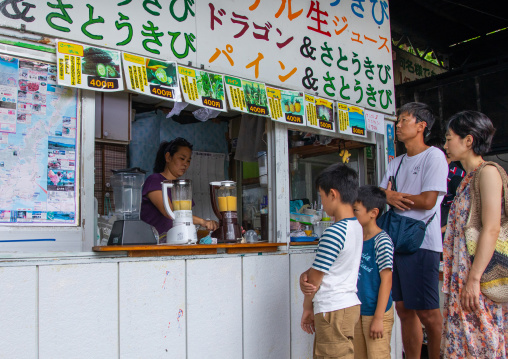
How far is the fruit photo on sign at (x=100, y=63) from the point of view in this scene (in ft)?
7.88

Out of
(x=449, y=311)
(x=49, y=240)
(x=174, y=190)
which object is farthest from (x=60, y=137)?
(x=449, y=311)

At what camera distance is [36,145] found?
7.66ft

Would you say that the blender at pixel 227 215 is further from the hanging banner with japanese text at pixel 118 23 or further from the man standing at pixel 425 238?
the man standing at pixel 425 238

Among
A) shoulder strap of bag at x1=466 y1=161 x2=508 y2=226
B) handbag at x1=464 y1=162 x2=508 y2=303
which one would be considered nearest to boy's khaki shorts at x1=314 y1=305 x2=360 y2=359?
handbag at x1=464 y1=162 x2=508 y2=303

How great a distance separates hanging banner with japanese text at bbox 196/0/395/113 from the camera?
120 inches

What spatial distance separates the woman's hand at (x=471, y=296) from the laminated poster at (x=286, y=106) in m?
1.58

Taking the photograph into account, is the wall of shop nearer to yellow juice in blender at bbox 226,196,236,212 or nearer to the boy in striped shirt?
yellow juice in blender at bbox 226,196,236,212

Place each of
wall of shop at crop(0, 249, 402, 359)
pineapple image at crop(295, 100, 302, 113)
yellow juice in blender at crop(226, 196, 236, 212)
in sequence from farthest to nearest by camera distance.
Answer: pineapple image at crop(295, 100, 302, 113), yellow juice in blender at crop(226, 196, 236, 212), wall of shop at crop(0, 249, 402, 359)

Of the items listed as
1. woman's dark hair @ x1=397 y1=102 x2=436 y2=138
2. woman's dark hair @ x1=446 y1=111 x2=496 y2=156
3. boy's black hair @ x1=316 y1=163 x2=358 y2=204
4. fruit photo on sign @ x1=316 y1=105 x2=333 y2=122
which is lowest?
boy's black hair @ x1=316 y1=163 x2=358 y2=204

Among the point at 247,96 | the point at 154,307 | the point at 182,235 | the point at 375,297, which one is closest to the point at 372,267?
the point at 375,297

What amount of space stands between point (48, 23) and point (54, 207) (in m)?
0.92

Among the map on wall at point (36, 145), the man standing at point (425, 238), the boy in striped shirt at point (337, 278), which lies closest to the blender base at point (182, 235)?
the map on wall at point (36, 145)

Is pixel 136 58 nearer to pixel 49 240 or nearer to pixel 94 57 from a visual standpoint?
pixel 94 57

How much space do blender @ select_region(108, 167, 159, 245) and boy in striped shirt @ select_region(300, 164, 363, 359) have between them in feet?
3.02
